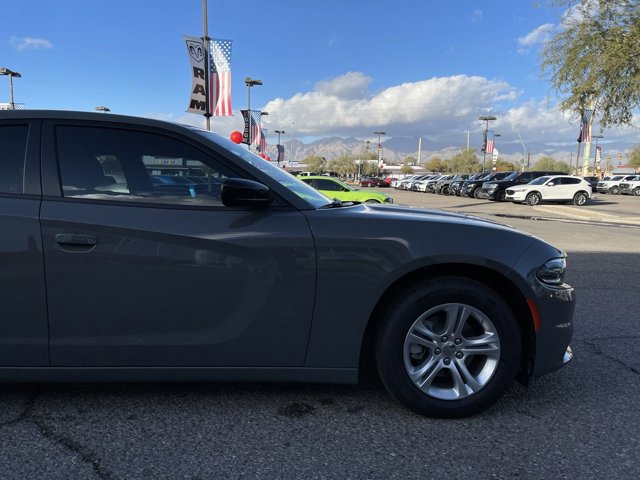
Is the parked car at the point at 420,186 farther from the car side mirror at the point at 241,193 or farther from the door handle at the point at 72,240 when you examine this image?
the door handle at the point at 72,240

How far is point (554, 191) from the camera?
26.1 meters

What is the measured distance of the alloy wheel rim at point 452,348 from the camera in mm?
2812

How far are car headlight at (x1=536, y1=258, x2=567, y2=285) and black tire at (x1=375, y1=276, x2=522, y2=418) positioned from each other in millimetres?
273

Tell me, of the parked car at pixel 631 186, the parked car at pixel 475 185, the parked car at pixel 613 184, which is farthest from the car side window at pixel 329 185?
the parked car at pixel 613 184

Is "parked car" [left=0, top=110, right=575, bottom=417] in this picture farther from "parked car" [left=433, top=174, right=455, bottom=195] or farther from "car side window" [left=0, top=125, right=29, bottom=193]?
"parked car" [left=433, top=174, right=455, bottom=195]

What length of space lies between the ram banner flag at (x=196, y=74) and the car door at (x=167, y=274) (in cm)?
1164

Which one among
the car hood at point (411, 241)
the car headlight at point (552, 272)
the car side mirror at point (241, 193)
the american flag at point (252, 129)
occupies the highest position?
the american flag at point (252, 129)

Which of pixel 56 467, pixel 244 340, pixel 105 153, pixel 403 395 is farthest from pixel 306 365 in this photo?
pixel 105 153

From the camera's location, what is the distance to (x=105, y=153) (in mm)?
2865

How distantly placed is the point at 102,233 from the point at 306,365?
51.6 inches

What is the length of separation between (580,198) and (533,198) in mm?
2594

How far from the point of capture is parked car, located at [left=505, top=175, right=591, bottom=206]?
1027 inches

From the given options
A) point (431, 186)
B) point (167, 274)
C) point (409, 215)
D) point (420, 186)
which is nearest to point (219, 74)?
point (409, 215)

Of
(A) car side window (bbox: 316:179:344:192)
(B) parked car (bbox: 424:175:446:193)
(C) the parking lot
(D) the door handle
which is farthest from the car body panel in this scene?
(D) the door handle
